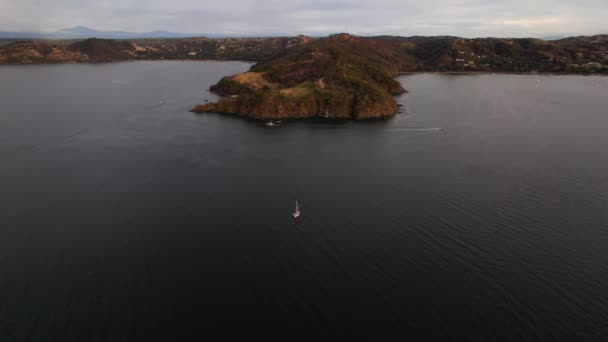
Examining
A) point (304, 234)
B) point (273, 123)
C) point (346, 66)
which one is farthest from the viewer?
point (346, 66)

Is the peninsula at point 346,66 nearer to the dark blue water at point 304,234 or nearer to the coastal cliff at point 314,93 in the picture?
the coastal cliff at point 314,93

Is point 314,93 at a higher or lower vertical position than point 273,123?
higher

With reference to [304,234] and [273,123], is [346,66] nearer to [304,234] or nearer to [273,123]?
[273,123]

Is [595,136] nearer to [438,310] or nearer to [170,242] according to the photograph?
[438,310]

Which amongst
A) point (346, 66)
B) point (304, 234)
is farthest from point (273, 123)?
point (304, 234)

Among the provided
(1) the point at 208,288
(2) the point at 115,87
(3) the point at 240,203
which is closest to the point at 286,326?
(1) the point at 208,288

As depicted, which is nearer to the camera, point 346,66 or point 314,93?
point 314,93

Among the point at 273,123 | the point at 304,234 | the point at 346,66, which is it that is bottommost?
the point at 304,234

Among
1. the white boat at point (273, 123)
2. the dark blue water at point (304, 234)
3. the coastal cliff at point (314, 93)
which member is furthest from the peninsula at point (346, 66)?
the dark blue water at point (304, 234)
